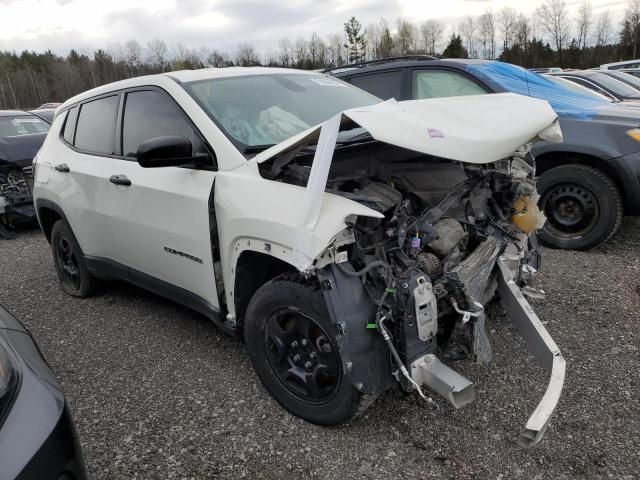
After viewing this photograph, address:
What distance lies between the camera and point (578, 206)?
15.8ft

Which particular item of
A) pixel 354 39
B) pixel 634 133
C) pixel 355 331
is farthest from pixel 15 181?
pixel 354 39

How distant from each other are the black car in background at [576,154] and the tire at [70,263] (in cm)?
387

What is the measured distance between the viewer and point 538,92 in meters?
5.37

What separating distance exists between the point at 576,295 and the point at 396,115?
97.5 inches

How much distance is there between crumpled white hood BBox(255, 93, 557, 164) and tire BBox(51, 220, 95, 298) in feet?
8.09

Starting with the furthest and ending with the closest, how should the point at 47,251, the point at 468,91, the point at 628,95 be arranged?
1. the point at 628,95
2. the point at 47,251
3. the point at 468,91

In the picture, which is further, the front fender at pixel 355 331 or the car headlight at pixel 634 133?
the car headlight at pixel 634 133

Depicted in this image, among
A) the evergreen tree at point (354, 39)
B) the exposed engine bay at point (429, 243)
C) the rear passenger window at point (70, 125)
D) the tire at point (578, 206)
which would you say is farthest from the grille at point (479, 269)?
the evergreen tree at point (354, 39)

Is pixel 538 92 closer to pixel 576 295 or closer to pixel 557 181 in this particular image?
pixel 557 181

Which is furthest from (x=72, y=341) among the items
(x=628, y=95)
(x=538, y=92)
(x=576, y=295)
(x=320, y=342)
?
(x=628, y=95)

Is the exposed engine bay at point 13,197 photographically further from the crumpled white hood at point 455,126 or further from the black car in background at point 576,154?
the crumpled white hood at point 455,126

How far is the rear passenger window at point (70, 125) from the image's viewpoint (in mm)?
4242

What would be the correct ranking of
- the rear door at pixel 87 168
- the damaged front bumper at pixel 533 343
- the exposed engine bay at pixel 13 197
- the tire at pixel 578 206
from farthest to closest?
the exposed engine bay at pixel 13 197 → the tire at pixel 578 206 → the rear door at pixel 87 168 → the damaged front bumper at pixel 533 343

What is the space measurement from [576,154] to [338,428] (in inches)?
142
